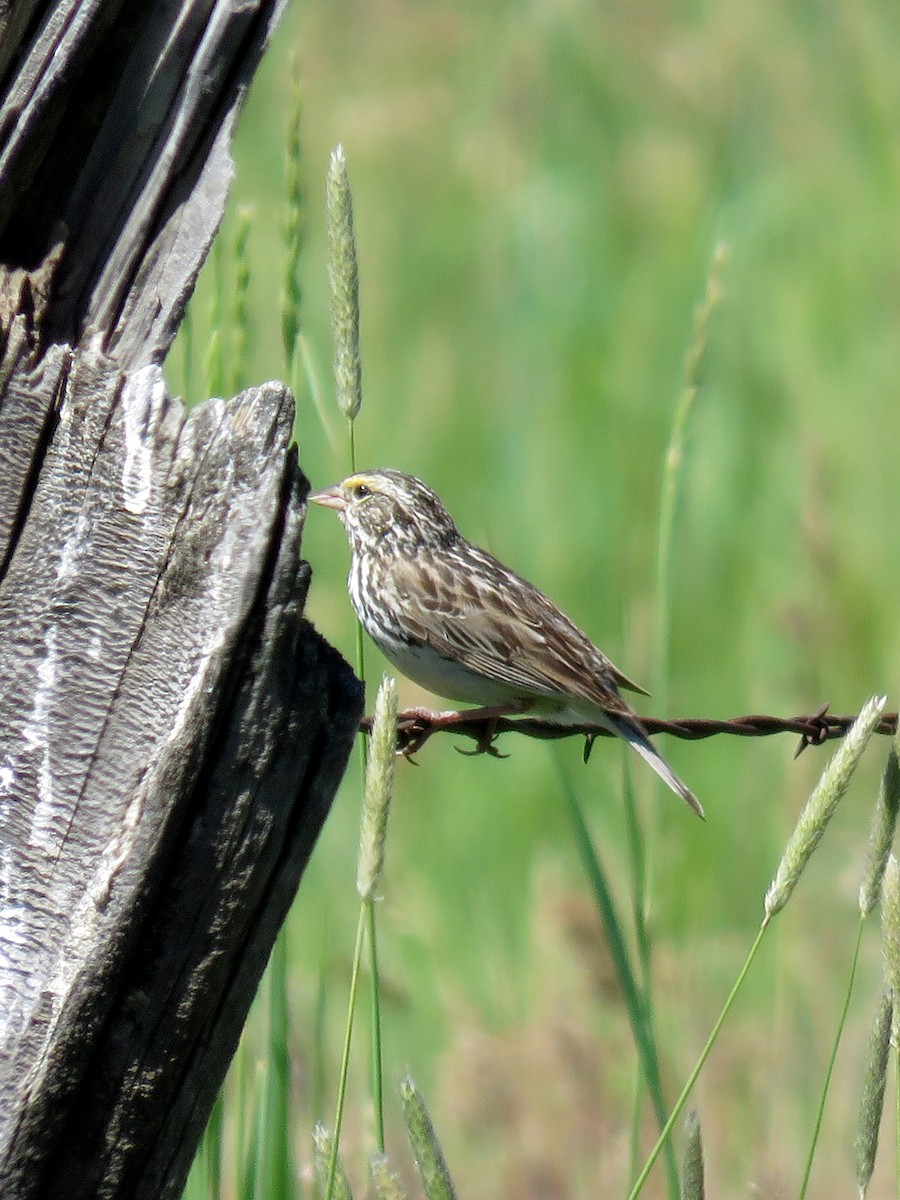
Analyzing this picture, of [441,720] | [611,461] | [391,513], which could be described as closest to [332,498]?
[391,513]

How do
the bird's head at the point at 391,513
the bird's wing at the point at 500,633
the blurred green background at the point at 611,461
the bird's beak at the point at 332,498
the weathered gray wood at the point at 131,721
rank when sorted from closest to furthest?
the weathered gray wood at the point at 131,721
the bird's wing at the point at 500,633
the bird's beak at the point at 332,498
the bird's head at the point at 391,513
the blurred green background at the point at 611,461

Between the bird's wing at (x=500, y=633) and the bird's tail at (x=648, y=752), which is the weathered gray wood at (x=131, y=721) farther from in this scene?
the bird's wing at (x=500, y=633)

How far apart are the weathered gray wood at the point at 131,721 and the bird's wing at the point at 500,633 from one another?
2.87 m

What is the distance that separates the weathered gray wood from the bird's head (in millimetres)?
3276

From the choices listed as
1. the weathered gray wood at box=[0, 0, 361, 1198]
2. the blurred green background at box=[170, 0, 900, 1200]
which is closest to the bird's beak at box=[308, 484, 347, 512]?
the blurred green background at box=[170, 0, 900, 1200]

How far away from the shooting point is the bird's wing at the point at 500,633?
17.2ft

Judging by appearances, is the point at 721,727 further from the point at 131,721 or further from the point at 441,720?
the point at 131,721

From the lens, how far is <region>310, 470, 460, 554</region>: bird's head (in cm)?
564

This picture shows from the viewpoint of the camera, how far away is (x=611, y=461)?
956cm

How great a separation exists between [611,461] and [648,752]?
4813 millimetres

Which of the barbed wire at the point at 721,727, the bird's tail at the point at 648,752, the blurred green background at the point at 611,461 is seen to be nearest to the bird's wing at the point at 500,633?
the bird's tail at the point at 648,752

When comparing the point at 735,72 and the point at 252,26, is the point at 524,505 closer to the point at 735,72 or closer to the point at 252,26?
the point at 735,72

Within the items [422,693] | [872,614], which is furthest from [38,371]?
[872,614]

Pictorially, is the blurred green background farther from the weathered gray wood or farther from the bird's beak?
the weathered gray wood
